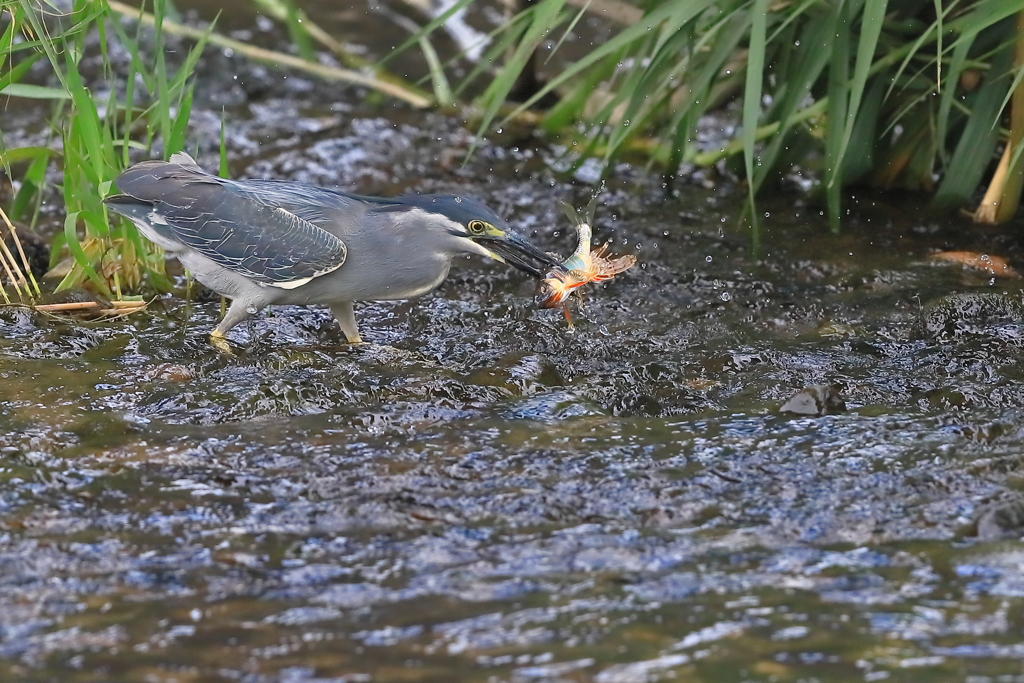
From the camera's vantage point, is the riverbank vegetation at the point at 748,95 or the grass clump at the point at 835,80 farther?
the grass clump at the point at 835,80

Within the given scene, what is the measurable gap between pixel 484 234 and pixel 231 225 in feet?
3.87

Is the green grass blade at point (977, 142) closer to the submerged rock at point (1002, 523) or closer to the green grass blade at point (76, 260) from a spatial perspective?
the submerged rock at point (1002, 523)

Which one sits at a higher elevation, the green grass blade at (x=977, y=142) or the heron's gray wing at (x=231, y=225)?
the green grass blade at (x=977, y=142)

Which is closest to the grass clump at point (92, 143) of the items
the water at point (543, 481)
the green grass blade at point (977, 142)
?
the water at point (543, 481)

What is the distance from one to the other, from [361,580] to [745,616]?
1022 mm

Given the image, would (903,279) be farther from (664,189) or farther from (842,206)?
(664,189)

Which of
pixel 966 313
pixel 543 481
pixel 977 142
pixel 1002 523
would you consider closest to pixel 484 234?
pixel 543 481

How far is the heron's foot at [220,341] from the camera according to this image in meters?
5.40

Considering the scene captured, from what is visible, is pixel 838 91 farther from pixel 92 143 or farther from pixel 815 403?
pixel 92 143

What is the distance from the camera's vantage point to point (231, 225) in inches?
219

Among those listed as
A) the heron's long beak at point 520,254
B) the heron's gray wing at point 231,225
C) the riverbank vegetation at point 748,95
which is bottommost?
the heron's gray wing at point 231,225

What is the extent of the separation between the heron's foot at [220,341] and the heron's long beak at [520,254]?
3.96ft

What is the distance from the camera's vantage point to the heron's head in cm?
516

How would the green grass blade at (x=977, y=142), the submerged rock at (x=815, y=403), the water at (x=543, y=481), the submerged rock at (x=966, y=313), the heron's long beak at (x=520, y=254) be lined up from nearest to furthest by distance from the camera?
the water at (x=543, y=481) < the submerged rock at (x=815, y=403) < the heron's long beak at (x=520, y=254) < the submerged rock at (x=966, y=313) < the green grass blade at (x=977, y=142)
